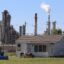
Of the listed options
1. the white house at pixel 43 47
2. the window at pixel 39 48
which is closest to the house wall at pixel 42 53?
the white house at pixel 43 47

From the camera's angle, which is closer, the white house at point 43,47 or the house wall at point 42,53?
the house wall at point 42,53

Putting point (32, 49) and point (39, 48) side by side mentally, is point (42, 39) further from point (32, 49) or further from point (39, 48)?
point (32, 49)

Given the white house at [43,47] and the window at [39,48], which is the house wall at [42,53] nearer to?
the white house at [43,47]

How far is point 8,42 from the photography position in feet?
308

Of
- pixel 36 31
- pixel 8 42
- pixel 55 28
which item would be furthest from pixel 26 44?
pixel 55 28

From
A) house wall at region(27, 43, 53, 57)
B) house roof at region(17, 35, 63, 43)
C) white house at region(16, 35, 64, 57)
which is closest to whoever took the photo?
house wall at region(27, 43, 53, 57)

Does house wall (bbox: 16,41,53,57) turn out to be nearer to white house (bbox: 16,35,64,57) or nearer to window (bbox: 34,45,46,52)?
white house (bbox: 16,35,64,57)

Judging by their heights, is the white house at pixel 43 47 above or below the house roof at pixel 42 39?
below

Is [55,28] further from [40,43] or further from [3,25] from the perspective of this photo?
[40,43]

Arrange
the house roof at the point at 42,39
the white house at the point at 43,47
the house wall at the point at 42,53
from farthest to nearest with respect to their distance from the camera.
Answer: the house roof at the point at 42,39 → the white house at the point at 43,47 → the house wall at the point at 42,53

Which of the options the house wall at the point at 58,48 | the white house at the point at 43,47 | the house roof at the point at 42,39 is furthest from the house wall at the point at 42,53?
the house roof at the point at 42,39

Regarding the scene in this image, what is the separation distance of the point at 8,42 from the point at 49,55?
3804 centimetres

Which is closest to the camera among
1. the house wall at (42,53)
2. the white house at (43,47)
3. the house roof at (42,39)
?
the house wall at (42,53)

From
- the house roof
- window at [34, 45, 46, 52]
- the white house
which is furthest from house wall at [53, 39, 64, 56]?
window at [34, 45, 46, 52]
